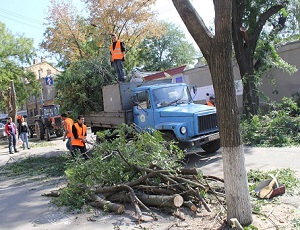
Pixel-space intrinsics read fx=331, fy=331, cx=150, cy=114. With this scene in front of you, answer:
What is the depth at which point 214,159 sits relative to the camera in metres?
9.32

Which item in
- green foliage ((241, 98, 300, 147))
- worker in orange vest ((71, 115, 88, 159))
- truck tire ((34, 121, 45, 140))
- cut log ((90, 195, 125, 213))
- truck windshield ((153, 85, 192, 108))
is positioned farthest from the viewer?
truck tire ((34, 121, 45, 140))

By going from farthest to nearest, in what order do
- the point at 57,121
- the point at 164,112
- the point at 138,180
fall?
the point at 57,121 → the point at 164,112 → the point at 138,180

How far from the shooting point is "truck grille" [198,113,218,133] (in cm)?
873

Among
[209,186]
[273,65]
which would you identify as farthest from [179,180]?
[273,65]

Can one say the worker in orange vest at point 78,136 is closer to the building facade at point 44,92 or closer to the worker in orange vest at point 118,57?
the worker in orange vest at point 118,57

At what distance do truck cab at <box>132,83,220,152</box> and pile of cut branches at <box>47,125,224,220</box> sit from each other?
1.84 meters

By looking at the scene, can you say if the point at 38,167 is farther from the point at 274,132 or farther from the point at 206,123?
the point at 274,132

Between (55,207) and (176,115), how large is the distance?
4.07 m

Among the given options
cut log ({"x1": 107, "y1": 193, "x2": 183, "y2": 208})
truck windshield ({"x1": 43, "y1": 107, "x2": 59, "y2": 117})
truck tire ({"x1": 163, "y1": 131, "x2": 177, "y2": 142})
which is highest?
truck windshield ({"x1": 43, "y1": 107, "x2": 59, "y2": 117})

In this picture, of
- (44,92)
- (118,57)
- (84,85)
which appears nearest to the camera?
(118,57)

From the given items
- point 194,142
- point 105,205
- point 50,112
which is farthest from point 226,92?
point 50,112

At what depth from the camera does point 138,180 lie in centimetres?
558

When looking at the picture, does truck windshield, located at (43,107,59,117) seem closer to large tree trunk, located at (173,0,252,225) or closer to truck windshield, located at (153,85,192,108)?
truck windshield, located at (153,85,192,108)

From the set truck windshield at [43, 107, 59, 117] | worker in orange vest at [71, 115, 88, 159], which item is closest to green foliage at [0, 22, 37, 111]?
truck windshield at [43, 107, 59, 117]
